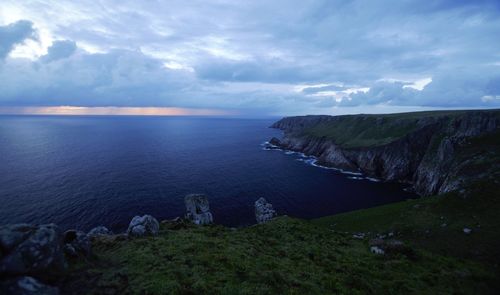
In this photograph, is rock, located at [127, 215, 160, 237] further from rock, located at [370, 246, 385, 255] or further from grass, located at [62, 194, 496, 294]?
rock, located at [370, 246, 385, 255]

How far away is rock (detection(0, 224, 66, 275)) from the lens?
14.5 m

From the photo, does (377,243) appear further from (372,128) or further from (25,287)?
(372,128)

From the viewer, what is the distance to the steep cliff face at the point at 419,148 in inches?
2413

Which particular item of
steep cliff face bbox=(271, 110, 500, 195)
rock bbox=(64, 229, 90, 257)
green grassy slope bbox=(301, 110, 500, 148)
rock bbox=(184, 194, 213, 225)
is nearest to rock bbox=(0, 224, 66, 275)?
rock bbox=(64, 229, 90, 257)

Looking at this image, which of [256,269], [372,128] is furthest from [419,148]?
[256,269]

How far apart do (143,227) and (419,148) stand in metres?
106

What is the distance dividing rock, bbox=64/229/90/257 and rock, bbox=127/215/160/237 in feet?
26.8

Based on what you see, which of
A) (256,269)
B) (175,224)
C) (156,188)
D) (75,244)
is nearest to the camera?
(75,244)

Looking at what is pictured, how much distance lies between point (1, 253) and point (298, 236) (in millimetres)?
30084

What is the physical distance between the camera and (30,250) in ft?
50.2

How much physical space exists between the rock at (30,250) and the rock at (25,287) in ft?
2.68

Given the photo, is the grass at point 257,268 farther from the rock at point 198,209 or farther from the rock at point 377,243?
the rock at point 198,209

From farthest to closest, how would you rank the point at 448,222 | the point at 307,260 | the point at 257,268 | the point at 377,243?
the point at 448,222 → the point at 377,243 → the point at 307,260 → the point at 257,268

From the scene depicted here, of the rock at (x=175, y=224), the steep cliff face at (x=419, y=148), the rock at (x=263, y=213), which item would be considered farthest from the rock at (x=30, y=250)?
the steep cliff face at (x=419, y=148)
